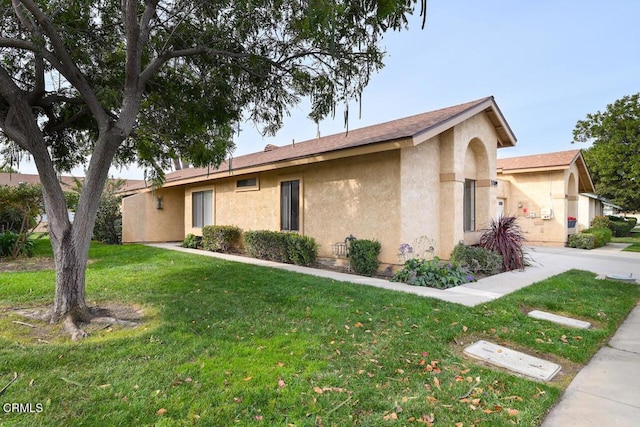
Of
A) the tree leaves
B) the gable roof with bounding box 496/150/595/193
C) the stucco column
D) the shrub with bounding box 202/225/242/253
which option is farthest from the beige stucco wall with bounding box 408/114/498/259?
the tree leaves

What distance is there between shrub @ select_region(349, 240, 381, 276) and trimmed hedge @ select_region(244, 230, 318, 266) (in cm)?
166

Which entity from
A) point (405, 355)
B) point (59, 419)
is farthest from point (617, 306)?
point (59, 419)

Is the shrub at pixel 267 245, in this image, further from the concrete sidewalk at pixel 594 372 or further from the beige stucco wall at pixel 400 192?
the concrete sidewalk at pixel 594 372

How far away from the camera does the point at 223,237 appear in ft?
43.5

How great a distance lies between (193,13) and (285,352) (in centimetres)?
616

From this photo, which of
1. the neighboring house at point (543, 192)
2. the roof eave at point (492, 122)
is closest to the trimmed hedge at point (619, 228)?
the neighboring house at point (543, 192)

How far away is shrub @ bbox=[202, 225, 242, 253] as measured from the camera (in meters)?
13.3

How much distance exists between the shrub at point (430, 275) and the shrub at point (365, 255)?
752mm

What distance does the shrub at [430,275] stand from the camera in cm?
753

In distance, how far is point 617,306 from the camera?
5.93m

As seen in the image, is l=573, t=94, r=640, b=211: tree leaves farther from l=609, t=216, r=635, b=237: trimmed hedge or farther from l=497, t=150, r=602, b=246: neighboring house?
l=497, t=150, r=602, b=246: neighboring house

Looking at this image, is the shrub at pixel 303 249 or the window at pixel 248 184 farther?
the window at pixel 248 184

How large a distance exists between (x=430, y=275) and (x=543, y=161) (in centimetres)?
1303

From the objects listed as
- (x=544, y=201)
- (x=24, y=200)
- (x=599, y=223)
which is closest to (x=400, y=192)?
(x=544, y=201)
